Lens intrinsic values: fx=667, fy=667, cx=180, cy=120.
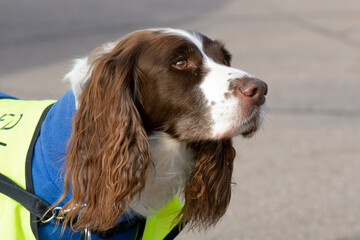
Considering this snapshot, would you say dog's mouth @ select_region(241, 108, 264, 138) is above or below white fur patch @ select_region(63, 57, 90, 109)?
below

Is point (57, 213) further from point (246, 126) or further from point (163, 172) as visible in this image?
point (246, 126)

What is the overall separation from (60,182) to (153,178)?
447 mm

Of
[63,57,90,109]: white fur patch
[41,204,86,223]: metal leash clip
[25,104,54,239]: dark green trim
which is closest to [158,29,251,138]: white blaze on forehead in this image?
[63,57,90,109]: white fur patch

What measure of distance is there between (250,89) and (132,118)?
1.76ft

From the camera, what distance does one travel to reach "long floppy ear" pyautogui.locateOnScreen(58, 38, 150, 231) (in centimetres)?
291

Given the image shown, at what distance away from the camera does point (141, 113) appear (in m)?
3.04

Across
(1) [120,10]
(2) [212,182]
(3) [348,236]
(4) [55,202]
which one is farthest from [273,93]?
(1) [120,10]

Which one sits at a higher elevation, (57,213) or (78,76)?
(78,76)

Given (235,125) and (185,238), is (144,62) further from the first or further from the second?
(185,238)

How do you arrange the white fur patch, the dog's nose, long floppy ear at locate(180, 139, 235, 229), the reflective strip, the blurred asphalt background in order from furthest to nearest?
1. the blurred asphalt background
2. long floppy ear at locate(180, 139, 235, 229)
3. the white fur patch
4. the reflective strip
5. the dog's nose

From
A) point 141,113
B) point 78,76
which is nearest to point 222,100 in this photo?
point 141,113

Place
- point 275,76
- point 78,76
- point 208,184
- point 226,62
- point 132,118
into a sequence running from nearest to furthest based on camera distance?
point 132,118
point 78,76
point 208,184
point 226,62
point 275,76

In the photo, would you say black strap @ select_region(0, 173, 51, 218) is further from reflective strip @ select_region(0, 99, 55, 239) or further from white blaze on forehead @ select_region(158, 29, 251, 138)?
white blaze on forehead @ select_region(158, 29, 251, 138)

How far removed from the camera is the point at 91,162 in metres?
2.94
